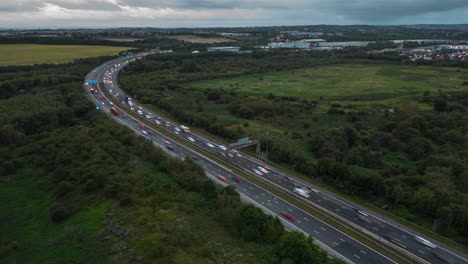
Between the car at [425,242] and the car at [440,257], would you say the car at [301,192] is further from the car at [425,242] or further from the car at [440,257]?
the car at [440,257]

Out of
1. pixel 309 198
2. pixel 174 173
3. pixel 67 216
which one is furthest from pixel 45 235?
pixel 309 198

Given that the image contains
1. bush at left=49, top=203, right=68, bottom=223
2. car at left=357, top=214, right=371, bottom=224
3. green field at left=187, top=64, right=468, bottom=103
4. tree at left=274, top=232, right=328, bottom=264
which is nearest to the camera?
tree at left=274, top=232, right=328, bottom=264

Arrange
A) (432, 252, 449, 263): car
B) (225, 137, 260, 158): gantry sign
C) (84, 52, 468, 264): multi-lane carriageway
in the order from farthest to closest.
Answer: (225, 137, 260, 158): gantry sign < (84, 52, 468, 264): multi-lane carriageway < (432, 252, 449, 263): car

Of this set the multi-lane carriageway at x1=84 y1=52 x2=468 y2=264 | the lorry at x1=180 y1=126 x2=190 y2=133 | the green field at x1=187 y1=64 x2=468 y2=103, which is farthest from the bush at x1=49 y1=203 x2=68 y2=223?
the green field at x1=187 y1=64 x2=468 y2=103

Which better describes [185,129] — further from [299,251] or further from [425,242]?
[425,242]

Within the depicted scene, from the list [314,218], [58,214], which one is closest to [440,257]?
[314,218]

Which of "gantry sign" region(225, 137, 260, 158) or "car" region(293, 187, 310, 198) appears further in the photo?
"gantry sign" region(225, 137, 260, 158)

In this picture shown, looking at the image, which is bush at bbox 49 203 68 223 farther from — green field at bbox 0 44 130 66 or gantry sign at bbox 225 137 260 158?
green field at bbox 0 44 130 66

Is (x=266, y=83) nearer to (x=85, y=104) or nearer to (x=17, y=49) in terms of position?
(x=85, y=104)

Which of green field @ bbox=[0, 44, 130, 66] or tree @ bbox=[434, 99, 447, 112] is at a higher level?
green field @ bbox=[0, 44, 130, 66]
